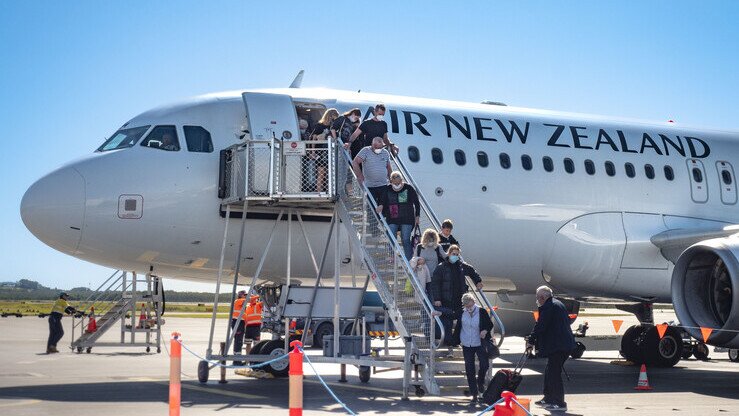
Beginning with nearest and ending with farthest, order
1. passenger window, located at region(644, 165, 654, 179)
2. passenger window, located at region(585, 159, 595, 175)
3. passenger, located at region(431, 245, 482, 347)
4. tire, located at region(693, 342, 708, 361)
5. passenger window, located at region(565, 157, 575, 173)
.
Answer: passenger, located at region(431, 245, 482, 347), passenger window, located at region(565, 157, 575, 173), passenger window, located at region(585, 159, 595, 175), passenger window, located at region(644, 165, 654, 179), tire, located at region(693, 342, 708, 361)

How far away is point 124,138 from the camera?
14984 millimetres

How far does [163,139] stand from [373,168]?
363 cm

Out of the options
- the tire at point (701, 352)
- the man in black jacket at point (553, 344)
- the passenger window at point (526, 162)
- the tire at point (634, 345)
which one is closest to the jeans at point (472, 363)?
the man in black jacket at point (553, 344)

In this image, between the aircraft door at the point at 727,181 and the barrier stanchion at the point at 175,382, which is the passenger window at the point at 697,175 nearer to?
the aircraft door at the point at 727,181

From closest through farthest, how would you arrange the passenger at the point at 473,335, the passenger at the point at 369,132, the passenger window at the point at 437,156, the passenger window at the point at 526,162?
the passenger at the point at 473,335
the passenger at the point at 369,132
the passenger window at the point at 437,156
the passenger window at the point at 526,162

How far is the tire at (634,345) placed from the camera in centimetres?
2016

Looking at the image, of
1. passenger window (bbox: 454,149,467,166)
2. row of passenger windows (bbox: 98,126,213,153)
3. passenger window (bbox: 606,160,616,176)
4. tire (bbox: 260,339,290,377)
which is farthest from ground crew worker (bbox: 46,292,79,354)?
passenger window (bbox: 606,160,616,176)

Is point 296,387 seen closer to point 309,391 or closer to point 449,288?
point 449,288

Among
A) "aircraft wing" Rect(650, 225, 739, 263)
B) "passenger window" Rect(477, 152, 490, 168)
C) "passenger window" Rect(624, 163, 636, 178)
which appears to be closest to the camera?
"passenger window" Rect(477, 152, 490, 168)

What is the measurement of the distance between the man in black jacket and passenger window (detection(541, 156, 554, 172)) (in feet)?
19.0

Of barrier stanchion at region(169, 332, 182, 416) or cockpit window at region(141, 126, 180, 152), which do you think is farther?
cockpit window at region(141, 126, 180, 152)

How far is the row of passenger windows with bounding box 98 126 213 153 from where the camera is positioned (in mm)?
14773

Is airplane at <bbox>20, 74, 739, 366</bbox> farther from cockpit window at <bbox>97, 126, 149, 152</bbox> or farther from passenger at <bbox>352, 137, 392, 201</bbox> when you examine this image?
passenger at <bbox>352, 137, 392, 201</bbox>

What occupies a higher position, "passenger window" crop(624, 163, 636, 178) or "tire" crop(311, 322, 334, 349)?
"passenger window" crop(624, 163, 636, 178)
